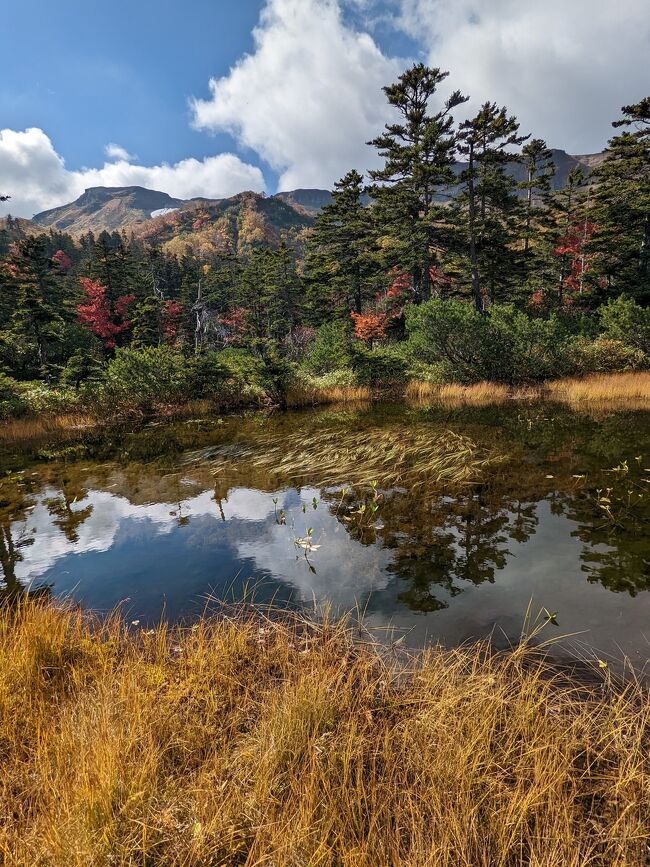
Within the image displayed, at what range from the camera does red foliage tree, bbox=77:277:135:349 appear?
38250 millimetres

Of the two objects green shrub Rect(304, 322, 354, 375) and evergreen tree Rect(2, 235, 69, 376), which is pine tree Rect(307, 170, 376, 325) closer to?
green shrub Rect(304, 322, 354, 375)

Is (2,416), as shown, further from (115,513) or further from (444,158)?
(444,158)

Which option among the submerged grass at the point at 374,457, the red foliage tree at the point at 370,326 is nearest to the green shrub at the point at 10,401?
the submerged grass at the point at 374,457

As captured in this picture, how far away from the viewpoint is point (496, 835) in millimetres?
1991

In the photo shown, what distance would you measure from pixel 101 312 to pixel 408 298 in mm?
29442

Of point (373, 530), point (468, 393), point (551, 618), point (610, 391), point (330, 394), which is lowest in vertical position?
point (551, 618)

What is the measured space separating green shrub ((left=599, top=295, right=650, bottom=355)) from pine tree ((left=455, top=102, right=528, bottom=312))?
785 cm

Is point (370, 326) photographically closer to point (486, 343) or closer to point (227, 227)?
point (486, 343)

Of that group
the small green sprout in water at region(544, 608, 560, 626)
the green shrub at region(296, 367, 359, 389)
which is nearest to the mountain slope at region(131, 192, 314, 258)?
the green shrub at region(296, 367, 359, 389)

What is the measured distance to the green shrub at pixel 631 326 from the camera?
2095 cm

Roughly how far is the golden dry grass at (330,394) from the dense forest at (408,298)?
665 mm

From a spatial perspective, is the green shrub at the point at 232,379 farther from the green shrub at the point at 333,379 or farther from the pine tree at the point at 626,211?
the pine tree at the point at 626,211

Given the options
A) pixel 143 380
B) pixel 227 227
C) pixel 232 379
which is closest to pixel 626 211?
pixel 232 379

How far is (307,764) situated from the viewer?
7.70 ft
